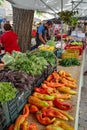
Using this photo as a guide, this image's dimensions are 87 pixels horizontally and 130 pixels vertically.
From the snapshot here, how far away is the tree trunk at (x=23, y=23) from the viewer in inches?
341

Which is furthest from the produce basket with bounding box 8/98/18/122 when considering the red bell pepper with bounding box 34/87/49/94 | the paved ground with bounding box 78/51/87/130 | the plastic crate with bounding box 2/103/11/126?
the paved ground with bounding box 78/51/87/130

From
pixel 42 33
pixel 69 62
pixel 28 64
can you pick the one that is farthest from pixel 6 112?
pixel 42 33

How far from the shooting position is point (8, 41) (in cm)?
673

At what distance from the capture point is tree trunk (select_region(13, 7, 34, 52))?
8.66 meters

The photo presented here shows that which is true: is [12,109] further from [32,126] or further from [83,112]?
[83,112]

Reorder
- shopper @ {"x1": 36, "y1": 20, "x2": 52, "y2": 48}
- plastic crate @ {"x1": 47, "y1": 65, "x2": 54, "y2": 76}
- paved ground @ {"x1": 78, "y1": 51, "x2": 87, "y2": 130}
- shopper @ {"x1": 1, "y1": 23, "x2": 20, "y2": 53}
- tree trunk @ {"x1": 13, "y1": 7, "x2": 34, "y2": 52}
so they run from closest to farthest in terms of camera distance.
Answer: plastic crate @ {"x1": 47, "y1": 65, "x2": 54, "y2": 76}, paved ground @ {"x1": 78, "y1": 51, "x2": 87, "y2": 130}, shopper @ {"x1": 1, "y1": 23, "x2": 20, "y2": 53}, tree trunk @ {"x1": 13, "y1": 7, "x2": 34, "y2": 52}, shopper @ {"x1": 36, "y1": 20, "x2": 52, "y2": 48}

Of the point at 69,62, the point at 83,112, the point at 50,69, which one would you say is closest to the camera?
the point at 50,69

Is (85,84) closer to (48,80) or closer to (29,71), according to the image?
(48,80)

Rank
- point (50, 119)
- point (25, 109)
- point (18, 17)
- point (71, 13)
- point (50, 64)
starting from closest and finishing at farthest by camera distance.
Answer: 1. point (50, 119)
2. point (25, 109)
3. point (50, 64)
4. point (71, 13)
5. point (18, 17)

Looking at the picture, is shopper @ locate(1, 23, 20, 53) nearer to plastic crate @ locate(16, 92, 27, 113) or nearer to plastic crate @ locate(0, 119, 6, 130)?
plastic crate @ locate(16, 92, 27, 113)

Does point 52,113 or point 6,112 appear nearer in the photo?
point 6,112

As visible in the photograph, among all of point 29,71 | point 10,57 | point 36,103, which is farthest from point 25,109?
point 10,57

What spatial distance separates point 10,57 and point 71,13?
3.13 m

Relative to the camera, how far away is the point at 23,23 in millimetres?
8820
